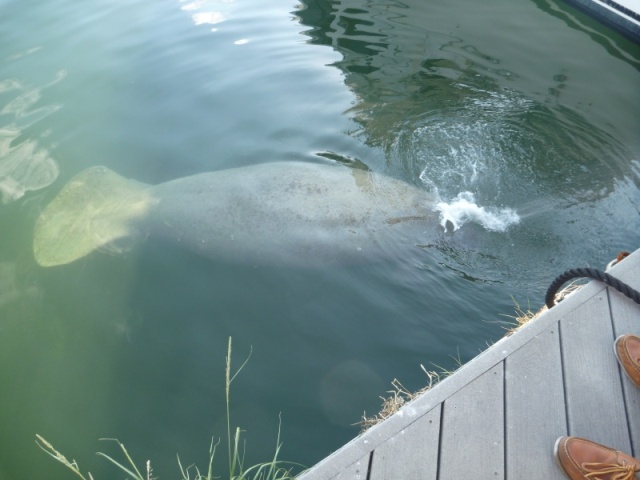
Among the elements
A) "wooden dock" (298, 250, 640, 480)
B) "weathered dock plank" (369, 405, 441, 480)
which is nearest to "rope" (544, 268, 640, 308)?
"wooden dock" (298, 250, 640, 480)

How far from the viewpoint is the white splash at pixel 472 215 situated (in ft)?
17.1

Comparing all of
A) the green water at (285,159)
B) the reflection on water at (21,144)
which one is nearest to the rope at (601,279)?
the green water at (285,159)

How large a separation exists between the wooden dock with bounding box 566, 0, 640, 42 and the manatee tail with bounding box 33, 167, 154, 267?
25.3 feet

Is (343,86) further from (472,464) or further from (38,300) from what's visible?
(472,464)

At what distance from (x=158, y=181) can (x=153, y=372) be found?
270cm

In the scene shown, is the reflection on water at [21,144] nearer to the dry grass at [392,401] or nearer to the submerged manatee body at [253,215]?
the submerged manatee body at [253,215]

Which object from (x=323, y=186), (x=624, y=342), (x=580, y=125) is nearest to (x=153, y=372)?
(x=323, y=186)

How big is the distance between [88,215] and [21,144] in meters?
1.93

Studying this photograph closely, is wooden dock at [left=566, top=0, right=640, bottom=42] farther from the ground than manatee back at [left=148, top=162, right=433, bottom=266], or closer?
farther from the ground

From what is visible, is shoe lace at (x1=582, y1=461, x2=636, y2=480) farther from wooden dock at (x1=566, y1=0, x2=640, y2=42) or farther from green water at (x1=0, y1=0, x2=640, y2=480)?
wooden dock at (x1=566, y1=0, x2=640, y2=42)

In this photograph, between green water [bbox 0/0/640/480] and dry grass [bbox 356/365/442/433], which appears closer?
dry grass [bbox 356/365/442/433]

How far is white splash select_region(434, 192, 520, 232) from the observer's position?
523 cm

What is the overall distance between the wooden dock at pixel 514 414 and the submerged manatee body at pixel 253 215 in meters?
2.30

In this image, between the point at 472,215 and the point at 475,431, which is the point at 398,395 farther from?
the point at 472,215
